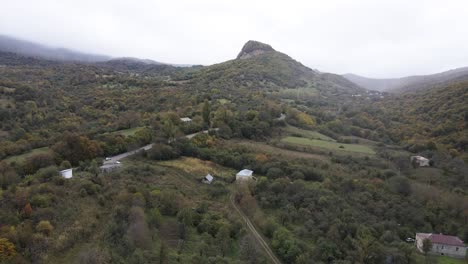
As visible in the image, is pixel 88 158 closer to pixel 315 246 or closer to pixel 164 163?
pixel 164 163

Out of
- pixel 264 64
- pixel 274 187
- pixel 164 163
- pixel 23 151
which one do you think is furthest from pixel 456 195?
pixel 264 64

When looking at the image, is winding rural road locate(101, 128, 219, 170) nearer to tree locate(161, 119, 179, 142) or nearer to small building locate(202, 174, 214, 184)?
tree locate(161, 119, 179, 142)

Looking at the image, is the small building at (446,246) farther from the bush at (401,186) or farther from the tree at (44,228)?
the tree at (44,228)

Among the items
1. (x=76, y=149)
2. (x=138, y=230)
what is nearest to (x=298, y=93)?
(x=76, y=149)

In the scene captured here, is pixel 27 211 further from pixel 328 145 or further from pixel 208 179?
pixel 328 145

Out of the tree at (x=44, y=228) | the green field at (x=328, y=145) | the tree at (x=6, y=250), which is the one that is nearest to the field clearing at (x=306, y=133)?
the green field at (x=328, y=145)

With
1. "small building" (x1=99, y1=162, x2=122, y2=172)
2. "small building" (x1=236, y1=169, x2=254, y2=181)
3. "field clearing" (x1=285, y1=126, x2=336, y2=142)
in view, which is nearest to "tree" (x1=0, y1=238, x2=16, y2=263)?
"small building" (x1=99, y1=162, x2=122, y2=172)
